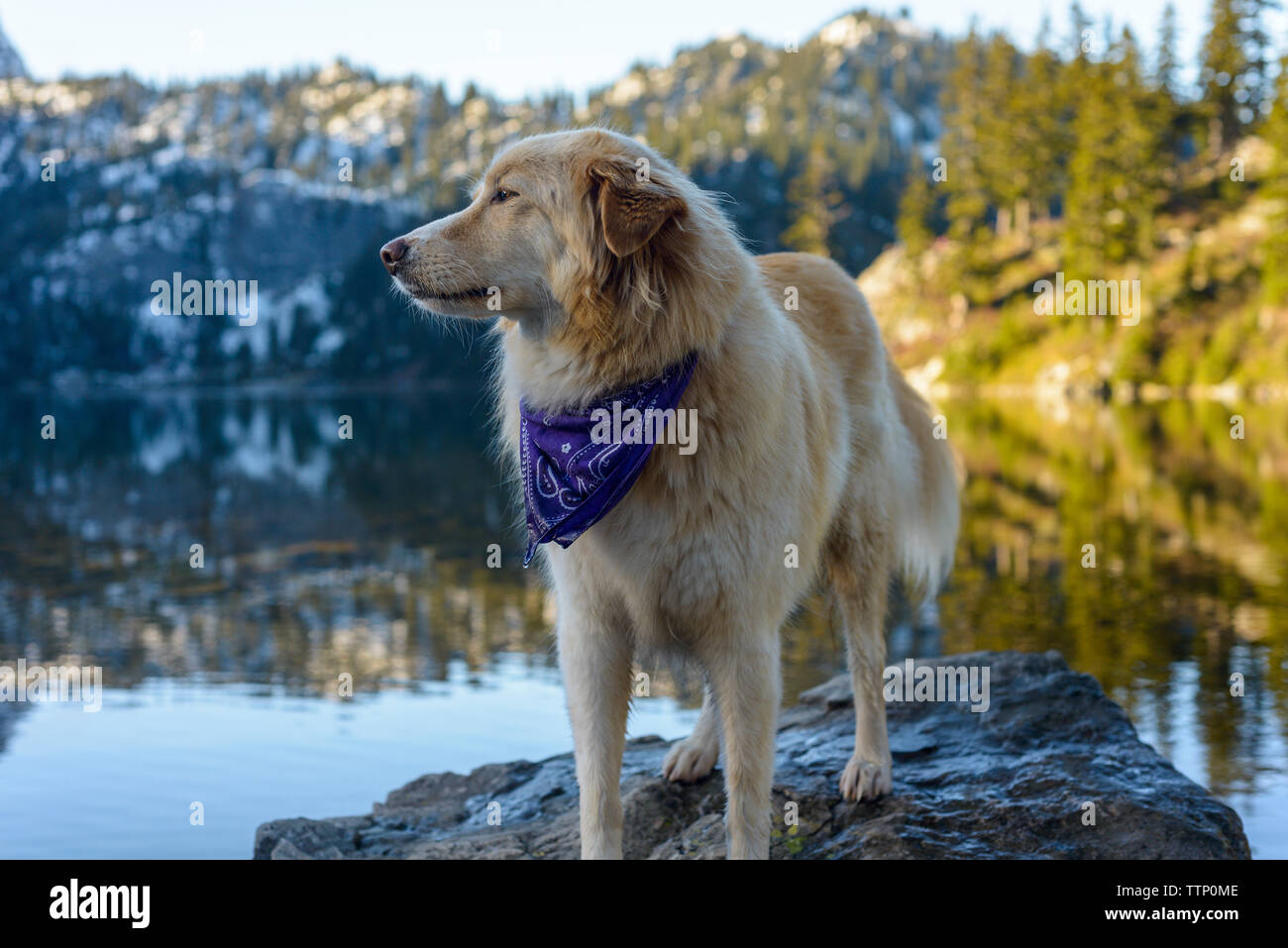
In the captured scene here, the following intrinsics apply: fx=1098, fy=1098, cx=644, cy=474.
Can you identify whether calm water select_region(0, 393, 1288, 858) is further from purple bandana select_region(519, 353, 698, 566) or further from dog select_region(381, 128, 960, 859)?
purple bandana select_region(519, 353, 698, 566)

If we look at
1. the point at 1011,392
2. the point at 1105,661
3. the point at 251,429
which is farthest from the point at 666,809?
the point at 1011,392

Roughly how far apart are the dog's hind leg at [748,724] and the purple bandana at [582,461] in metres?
0.86

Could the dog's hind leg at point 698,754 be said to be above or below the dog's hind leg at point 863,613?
below

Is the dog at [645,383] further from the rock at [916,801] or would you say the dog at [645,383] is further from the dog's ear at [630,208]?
the rock at [916,801]

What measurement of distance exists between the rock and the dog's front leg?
94 cm

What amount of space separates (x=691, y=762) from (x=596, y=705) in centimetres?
190

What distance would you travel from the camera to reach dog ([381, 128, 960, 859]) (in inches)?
182

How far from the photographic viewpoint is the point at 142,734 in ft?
39.3

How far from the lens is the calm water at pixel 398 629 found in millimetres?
10531

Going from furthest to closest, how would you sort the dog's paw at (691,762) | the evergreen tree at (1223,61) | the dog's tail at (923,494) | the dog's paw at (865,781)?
1. the evergreen tree at (1223,61)
2. the dog's tail at (923,494)
3. the dog's paw at (691,762)
4. the dog's paw at (865,781)

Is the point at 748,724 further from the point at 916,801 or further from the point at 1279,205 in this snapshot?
the point at 1279,205

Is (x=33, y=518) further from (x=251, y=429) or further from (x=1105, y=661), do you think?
(x=251, y=429)

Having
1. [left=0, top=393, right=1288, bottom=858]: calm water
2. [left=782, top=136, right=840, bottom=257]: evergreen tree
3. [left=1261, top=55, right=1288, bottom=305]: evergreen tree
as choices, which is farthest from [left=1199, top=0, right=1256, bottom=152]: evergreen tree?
[left=0, top=393, right=1288, bottom=858]: calm water

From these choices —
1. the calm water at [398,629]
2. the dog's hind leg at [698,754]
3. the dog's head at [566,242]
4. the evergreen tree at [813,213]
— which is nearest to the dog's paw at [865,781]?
the dog's hind leg at [698,754]
